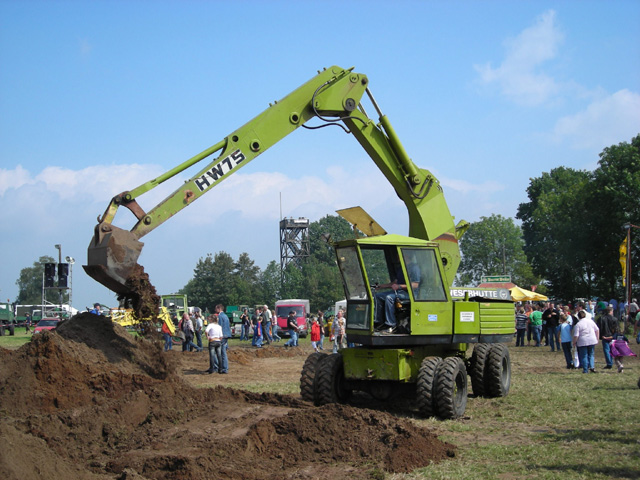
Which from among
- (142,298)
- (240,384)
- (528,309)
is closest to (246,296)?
(528,309)

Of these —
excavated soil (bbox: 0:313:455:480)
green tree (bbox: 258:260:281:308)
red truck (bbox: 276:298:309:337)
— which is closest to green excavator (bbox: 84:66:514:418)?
excavated soil (bbox: 0:313:455:480)

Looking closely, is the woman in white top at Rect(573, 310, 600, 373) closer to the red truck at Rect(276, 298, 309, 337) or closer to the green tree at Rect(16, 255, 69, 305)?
the red truck at Rect(276, 298, 309, 337)

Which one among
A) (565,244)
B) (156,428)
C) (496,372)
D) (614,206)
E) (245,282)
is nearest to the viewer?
(156,428)

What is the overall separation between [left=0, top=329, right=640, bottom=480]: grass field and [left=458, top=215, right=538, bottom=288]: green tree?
7411cm

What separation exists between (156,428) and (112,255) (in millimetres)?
2632

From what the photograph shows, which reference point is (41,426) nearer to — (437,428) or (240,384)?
(437,428)

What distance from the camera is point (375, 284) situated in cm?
1136

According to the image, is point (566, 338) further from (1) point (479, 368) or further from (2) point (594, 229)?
(2) point (594, 229)

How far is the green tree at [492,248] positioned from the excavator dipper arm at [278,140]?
250 feet

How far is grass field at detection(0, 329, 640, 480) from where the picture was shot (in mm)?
7668

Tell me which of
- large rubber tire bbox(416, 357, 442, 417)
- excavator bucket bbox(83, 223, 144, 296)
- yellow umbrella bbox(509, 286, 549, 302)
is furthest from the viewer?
yellow umbrella bbox(509, 286, 549, 302)

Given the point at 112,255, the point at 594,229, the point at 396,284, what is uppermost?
the point at 594,229

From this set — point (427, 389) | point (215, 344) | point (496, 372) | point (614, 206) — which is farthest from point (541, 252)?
point (427, 389)

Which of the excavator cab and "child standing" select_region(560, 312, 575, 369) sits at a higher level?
the excavator cab
